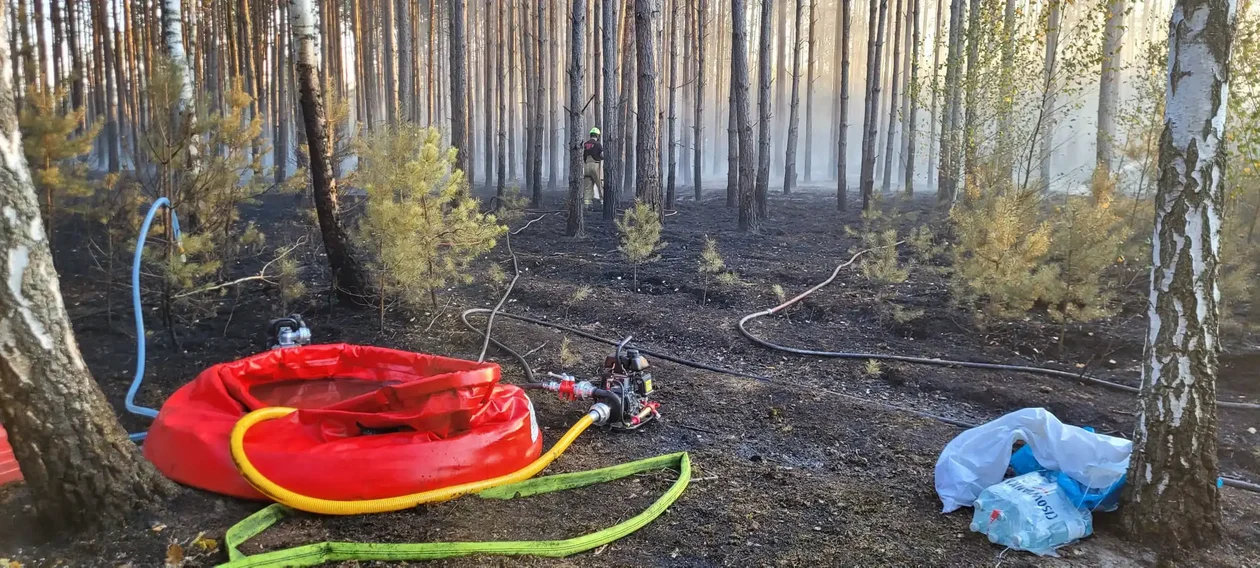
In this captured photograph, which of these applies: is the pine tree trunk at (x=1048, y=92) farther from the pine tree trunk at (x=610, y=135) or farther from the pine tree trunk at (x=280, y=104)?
the pine tree trunk at (x=280, y=104)

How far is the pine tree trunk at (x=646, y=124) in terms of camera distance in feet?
36.8

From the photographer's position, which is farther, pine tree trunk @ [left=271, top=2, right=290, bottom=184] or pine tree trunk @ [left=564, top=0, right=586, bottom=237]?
pine tree trunk @ [left=271, top=2, right=290, bottom=184]

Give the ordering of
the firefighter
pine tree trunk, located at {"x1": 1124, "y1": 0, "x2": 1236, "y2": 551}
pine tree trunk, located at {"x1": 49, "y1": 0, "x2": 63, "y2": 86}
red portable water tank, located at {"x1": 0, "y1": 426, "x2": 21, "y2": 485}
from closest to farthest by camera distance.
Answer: pine tree trunk, located at {"x1": 1124, "y1": 0, "x2": 1236, "y2": 551}, red portable water tank, located at {"x1": 0, "y1": 426, "x2": 21, "y2": 485}, the firefighter, pine tree trunk, located at {"x1": 49, "y1": 0, "x2": 63, "y2": 86}

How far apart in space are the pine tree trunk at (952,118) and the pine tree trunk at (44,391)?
13.2 m

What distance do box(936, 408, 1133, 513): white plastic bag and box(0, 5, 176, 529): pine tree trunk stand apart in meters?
3.55

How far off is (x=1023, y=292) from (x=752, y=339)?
2.38 metres

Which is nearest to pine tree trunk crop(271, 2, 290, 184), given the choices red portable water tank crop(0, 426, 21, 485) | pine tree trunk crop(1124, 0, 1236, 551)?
red portable water tank crop(0, 426, 21, 485)

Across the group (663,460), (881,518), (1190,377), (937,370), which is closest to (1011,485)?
(881,518)

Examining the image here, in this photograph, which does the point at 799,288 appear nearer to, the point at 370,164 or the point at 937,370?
Result: the point at 937,370

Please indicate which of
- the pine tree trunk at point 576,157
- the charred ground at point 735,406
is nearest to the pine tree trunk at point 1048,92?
the charred ground at point 735,406

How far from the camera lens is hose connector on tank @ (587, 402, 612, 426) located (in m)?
4.14

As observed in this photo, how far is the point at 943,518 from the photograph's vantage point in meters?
3.23

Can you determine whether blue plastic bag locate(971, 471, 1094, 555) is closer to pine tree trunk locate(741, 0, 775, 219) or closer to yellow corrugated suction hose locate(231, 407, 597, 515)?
yellow corrugated suction hose locate(231, 407, 597, 515)

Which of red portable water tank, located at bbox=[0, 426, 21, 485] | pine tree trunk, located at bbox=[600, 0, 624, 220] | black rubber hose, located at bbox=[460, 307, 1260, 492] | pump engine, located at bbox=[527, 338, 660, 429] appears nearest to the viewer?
red portable water tank, located at bbox=[0, 426, 21, 485]
